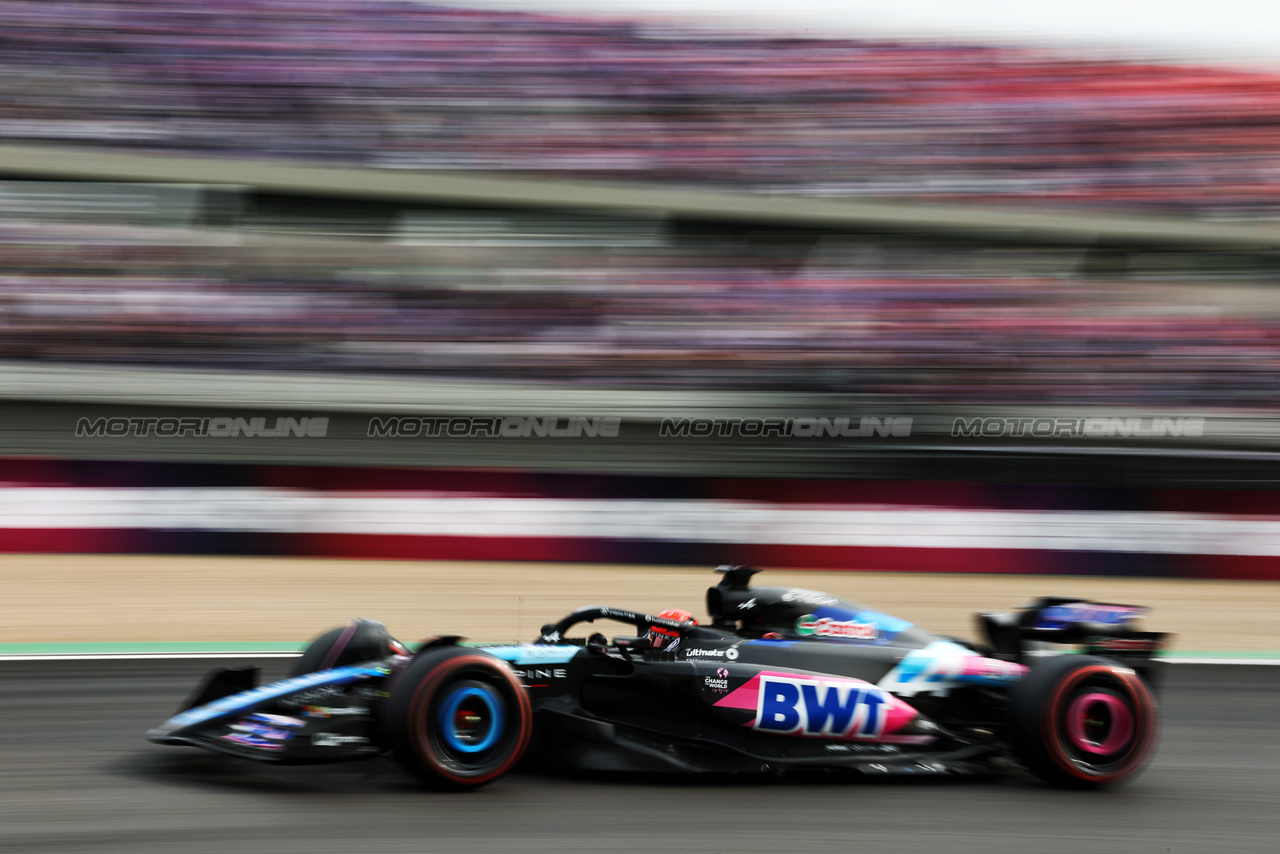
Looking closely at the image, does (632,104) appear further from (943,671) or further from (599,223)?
(943,671)

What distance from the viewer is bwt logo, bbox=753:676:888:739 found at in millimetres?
4055

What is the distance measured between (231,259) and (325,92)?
219 cm

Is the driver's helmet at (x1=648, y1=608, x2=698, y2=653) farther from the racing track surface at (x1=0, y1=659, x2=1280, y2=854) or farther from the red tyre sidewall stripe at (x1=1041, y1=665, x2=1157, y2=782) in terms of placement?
the red tyre sidewall stripe at (x1=1041, y1=665, x2=1157, y2=782)

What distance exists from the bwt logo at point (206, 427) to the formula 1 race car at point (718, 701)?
539 centimetres

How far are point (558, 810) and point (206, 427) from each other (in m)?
6.53

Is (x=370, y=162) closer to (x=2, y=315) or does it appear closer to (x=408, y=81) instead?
(x=408, y=81)

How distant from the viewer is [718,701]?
404cm

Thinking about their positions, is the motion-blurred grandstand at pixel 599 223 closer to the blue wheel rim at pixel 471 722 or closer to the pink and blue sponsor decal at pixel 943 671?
the pink and blue sponsor decal at pixel 943 671

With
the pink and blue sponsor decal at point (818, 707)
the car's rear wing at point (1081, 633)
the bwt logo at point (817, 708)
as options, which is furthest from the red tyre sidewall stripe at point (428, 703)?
the car's rear wing at point (1081, 633)

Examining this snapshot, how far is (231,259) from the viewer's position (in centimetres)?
1086

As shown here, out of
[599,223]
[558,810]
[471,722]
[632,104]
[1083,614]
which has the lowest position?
[558,810]

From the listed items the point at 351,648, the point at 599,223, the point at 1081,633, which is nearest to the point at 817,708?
the point at 1081,633

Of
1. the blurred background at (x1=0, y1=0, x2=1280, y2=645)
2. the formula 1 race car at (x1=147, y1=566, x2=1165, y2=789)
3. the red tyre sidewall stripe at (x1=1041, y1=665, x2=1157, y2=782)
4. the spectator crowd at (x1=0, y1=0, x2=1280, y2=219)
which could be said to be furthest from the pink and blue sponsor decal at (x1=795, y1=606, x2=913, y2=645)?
the spectator crowd at (x1=0, y1=0, x2=1280, y2=219)

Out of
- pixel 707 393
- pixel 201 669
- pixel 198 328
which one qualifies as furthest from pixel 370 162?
pixel 201 669
